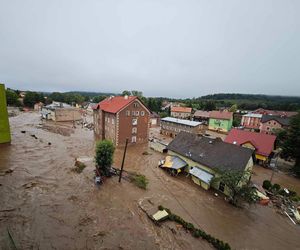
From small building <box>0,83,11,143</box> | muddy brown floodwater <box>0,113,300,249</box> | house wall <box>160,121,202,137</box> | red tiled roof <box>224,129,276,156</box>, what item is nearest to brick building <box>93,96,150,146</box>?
house wall <box>160,121,202,137</box>

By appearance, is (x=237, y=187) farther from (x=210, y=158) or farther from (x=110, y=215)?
(x=110, y=215)

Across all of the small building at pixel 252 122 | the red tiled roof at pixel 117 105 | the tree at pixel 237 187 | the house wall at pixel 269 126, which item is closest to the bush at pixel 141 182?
the tree at pixel 237 187

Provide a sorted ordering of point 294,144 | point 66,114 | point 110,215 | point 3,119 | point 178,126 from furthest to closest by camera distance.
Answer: point 66,114
point 178,126
point 3,119
point 294,144
point 110,215

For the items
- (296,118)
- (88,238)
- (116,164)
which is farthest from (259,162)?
(88,238)

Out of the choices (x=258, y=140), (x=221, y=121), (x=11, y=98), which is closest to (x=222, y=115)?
(x=221, y=121)

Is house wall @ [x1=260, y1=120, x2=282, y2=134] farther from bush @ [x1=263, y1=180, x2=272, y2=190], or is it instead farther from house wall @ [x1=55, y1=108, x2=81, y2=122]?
house wall @ [x1=55, y1=108, x2=81, y2=122]

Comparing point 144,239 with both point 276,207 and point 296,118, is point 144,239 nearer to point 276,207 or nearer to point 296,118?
point 276,207
